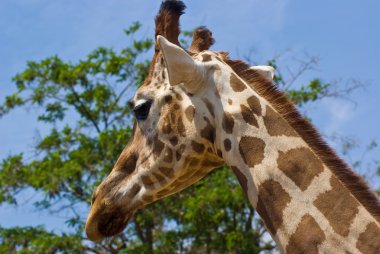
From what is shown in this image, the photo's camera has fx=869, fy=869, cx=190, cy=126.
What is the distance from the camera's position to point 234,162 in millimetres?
A: 5535

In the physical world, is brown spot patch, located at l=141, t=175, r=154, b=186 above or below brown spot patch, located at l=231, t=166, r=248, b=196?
above

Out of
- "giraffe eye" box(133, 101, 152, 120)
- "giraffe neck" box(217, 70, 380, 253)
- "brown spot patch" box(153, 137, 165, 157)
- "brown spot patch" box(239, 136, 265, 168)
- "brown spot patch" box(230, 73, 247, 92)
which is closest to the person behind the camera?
"giraffe neck" box(217, 70, 380, 253)

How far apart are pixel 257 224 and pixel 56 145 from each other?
18.8 ft

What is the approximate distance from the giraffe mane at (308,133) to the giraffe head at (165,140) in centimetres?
24

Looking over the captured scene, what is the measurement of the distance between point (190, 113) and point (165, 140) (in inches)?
10.6

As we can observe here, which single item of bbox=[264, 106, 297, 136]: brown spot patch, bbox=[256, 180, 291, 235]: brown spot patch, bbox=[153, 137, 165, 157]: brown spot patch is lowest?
bbox=[256, 180, 291, 235]: brown spot patch

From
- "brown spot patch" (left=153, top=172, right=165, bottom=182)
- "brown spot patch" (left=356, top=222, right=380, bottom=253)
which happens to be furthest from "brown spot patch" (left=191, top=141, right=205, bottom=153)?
"brown spot patch" (left=356, top=222, right=380, bottom=253)

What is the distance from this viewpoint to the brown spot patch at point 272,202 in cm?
516

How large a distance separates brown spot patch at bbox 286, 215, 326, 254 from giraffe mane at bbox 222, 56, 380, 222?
294 mm

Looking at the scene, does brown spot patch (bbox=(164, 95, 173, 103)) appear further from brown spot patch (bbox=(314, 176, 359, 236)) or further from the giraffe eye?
brown spot patch (bbox=(314, 176, 359, 236))

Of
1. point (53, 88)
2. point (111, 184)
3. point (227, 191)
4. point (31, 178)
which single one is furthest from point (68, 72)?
point (111, 184)

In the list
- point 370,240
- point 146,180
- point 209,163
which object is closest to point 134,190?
point 146,180

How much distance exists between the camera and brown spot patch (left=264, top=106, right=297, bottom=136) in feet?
17.7

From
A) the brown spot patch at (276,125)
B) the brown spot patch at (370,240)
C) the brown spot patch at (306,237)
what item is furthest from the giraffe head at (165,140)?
the brown spot patch at (370,240)
